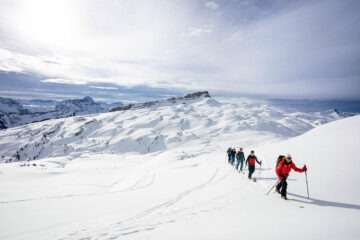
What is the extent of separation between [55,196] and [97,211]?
451 centimetres

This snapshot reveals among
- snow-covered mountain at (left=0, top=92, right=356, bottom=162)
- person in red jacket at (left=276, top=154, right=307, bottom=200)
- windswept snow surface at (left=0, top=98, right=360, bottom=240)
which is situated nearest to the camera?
windswept snow surface at (left=0, top=98, right=360, bottom=240)

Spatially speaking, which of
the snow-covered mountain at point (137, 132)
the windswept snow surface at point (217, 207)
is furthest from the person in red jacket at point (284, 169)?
the snow-covered mountain at point (137, 132)

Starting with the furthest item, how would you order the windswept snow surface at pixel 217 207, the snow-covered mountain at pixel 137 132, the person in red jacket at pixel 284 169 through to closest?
the snow-covered mountain at pixel 137 132, the person in red jacket at pixel 284 169, the windswept snow surface at pixel 217 207

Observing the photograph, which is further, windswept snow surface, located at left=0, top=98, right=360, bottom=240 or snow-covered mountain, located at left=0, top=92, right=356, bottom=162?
snow-covered mountain, located at left=0, top=92, right=356, bottom=162

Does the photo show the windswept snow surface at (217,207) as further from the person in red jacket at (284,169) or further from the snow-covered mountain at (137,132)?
the snow-covered mountain at (137,132)

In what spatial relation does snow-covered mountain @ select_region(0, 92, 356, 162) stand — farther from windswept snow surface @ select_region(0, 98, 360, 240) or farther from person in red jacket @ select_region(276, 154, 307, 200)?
person in red jacket @ select_region(276, 154, 307, 200)

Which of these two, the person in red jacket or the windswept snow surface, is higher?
the person in red jacket

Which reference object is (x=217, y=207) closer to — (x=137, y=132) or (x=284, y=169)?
(x=284, y=169)

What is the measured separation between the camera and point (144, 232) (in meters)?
6.04

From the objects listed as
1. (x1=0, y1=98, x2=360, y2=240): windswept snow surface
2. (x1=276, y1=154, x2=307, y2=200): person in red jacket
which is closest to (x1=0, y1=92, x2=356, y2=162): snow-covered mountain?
(x1=0, y1=98, x2=360, y2=240): windswept snow surface

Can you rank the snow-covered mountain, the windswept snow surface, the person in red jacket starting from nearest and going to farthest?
the windswept snow surface → the person in red jacket → the snow-covered mountain

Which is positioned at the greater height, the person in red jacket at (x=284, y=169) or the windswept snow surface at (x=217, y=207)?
the person in red jacket at (x=284, y=169)

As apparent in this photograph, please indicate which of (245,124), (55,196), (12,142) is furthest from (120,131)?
(55,196)

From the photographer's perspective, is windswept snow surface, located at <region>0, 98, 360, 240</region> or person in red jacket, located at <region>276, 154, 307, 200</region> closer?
windswept snow surface, located at <region>0, 98, 360, 240</region>
